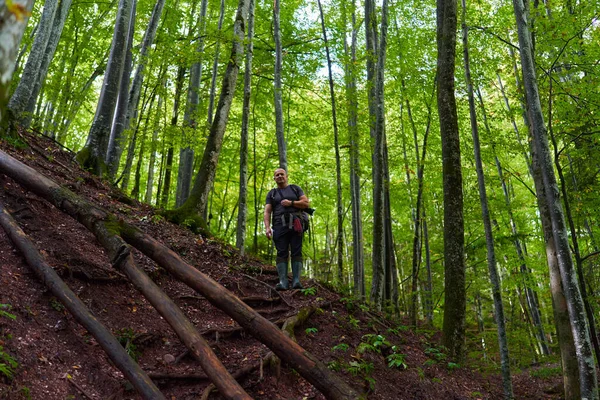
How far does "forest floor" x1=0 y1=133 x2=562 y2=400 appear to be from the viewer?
3184 millimetres

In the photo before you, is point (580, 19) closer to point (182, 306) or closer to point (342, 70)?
point (342, 70)

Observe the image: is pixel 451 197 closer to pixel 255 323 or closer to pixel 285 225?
pixel 285 225

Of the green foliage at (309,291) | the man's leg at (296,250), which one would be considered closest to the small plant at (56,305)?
the man's leg at (296,250)

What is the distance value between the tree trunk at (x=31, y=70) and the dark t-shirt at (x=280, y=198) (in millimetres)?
5163

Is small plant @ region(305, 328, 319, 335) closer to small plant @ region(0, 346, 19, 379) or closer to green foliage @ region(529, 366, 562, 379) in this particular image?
small plant @ region(0, 346, 19, 379)

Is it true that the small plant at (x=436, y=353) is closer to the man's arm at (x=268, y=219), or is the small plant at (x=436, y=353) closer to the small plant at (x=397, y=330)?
the small plant at (x=397, y=330)

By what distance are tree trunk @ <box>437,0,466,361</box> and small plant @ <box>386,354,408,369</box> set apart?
1513 millimetres

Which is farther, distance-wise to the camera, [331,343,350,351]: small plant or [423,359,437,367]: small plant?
[423,359,437,367]: small plant

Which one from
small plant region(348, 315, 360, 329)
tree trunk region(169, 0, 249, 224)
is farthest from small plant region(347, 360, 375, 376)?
tree trunk region(169, 0, 249, 224)

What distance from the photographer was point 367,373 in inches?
184

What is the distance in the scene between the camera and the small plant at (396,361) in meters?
5.09

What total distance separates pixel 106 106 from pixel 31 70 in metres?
1.51

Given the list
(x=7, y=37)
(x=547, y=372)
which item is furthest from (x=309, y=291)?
(x=547, y=372)

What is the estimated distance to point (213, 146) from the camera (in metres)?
8.59
